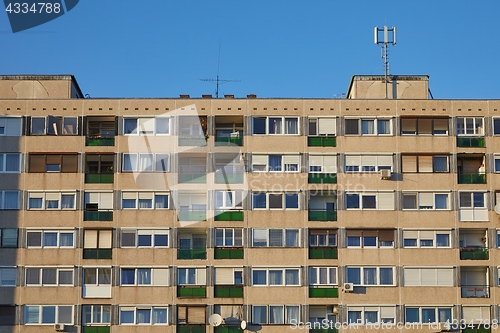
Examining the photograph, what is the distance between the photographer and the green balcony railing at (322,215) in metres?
70.9

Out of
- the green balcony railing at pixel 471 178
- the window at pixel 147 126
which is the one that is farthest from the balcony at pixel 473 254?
the window at pixel 147 126

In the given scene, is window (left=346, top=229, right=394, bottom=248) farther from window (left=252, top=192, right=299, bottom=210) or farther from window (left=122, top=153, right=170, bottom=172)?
window (left=122, top=153, right=170, bottom=172)

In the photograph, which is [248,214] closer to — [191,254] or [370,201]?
[191,254]

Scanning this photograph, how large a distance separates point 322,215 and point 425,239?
7255 millimetres

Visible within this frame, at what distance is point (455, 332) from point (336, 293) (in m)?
8.43

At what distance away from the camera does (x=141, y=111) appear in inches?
2854

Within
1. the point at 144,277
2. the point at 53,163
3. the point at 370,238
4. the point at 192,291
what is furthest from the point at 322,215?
the point at 53,163

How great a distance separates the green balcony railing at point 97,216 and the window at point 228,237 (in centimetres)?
747

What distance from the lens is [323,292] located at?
229 ft

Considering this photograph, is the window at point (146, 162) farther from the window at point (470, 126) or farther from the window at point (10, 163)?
the window at point (470, 126)

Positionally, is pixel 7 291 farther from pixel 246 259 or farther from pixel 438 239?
pixel 438 239

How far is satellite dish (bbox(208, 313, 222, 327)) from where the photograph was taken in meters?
68.4

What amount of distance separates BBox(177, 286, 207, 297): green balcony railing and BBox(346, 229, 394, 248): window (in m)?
10.4

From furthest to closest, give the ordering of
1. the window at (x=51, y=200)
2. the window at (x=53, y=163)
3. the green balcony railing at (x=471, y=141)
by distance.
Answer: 1. the green balcony railing at (x=471, y=141)
2. the window at (x=53, y=163)
3. the window at (x=51, y=200)
